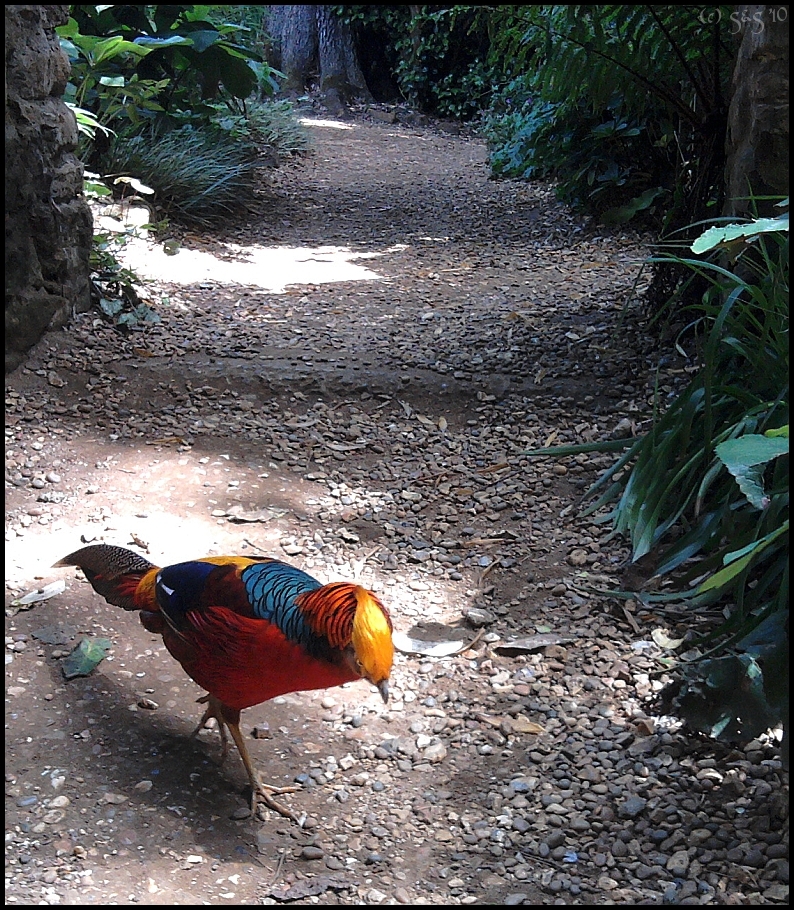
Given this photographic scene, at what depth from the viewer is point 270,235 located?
682 cm

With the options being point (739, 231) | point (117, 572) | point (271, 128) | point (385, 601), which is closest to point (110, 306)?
point (385, 601)

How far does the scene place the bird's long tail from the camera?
2271mm

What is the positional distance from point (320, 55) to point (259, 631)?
529 inches

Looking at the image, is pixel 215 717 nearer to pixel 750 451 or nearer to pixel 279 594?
pixel 279 594

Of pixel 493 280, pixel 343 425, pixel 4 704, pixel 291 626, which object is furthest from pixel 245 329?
pixel 291 626

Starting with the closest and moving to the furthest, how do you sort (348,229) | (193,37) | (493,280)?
(493,280) → (193,37) → (348,229)

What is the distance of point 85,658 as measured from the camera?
2.48m

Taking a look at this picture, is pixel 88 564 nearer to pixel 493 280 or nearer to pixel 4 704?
pixel 4 704

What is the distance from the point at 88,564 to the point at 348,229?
17.1ft

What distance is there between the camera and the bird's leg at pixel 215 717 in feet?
7.13

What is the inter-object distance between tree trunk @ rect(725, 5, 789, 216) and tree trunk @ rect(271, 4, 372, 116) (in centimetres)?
1068

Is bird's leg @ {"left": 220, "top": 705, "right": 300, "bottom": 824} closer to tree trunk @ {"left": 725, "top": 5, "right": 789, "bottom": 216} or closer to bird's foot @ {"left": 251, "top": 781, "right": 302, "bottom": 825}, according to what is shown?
bird's foot @ {"left": 251, "top": 781, "right": 302, "bottom": 825}

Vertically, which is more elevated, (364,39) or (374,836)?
(364,39)

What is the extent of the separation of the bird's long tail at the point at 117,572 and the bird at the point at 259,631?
0.05 ft
